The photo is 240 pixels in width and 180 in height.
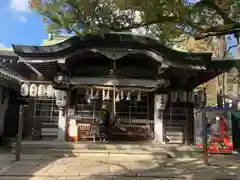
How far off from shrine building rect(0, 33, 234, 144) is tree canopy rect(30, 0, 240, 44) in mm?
4330

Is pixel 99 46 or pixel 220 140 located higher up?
pixel 99 46

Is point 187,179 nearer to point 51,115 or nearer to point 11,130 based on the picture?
point 51,115

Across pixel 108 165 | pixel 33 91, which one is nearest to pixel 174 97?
pixel 108 165

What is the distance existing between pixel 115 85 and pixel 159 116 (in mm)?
2535

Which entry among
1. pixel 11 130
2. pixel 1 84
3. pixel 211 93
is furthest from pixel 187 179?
pixel 211 93

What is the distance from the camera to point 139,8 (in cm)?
614

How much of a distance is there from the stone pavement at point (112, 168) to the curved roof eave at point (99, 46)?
159 inches

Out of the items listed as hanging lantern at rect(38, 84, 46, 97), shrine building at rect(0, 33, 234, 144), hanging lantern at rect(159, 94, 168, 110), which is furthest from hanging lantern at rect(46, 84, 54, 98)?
hanging lantern at rect(159, 94, 168, 110)

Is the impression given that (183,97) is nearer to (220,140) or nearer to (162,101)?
(162,101)

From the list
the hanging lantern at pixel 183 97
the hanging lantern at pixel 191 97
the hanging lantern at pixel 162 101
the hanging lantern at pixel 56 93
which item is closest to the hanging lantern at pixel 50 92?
the hanging lantern at pixel 56 93

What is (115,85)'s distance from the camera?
12266 mm

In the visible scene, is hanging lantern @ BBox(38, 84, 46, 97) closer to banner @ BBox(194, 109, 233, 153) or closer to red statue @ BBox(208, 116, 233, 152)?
banner @ BBox(194, 109, 233, 153)

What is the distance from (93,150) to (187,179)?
15.0ft

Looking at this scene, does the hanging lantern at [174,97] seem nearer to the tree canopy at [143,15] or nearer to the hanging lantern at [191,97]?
the hanging lantern at [191,97]
